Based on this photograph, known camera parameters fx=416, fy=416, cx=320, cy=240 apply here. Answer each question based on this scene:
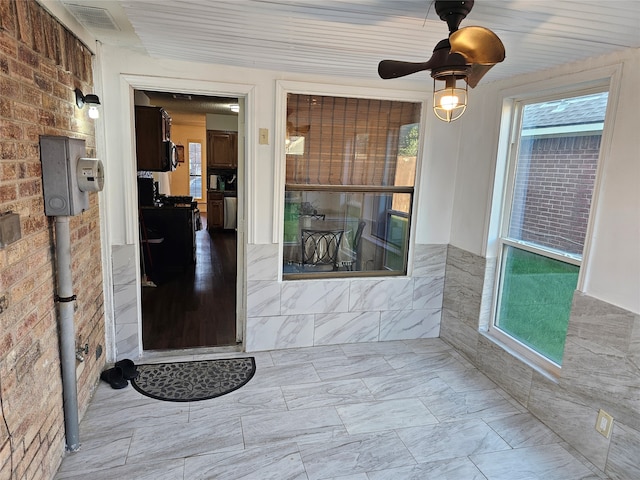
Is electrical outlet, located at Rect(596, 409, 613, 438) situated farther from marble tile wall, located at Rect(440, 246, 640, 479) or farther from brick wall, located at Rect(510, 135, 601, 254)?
brick wall, located at Rect(510, 135, 601, 254)

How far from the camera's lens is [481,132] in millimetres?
3225

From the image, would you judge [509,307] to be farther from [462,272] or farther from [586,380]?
[586,380]

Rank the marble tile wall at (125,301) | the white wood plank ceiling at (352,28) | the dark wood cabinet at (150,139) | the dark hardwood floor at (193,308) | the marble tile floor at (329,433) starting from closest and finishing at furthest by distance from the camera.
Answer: the white wood plank ceiling at (352,28) < the marble tile floor at (329,433) < the marble tile wall at (125,301) < the dark hardwood floor at (193,308) < the dark wood cabinet at (150,139)

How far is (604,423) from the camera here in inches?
87.0

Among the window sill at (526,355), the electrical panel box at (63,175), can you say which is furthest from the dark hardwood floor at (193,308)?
the window sill at (526,355)

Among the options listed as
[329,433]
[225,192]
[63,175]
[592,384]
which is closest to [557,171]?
[592,384]

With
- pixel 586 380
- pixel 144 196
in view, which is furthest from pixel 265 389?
pixel 144 196

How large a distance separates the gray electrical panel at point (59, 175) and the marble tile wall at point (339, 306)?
1.49 meters

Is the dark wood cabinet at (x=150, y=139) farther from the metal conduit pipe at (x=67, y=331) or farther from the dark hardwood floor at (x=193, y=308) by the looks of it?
the metal conduit pipe at (x=67, y=331)

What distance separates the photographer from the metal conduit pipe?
6.57 ft

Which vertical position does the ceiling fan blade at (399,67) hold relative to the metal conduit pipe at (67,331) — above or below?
above

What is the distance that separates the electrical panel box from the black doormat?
4.58 ft

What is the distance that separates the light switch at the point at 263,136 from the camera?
3117 millimetres

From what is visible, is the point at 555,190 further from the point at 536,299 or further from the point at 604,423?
the point at 604,423
